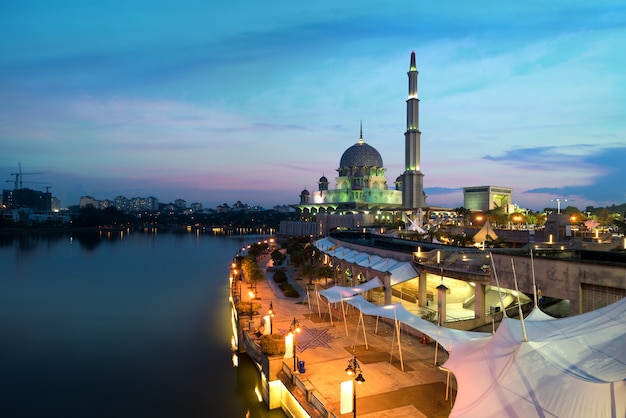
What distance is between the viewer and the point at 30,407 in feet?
67.0

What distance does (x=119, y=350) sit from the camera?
91.7 ft

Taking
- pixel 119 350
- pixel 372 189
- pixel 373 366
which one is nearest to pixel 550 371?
pixel 373 366

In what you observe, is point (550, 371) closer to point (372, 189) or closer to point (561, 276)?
point (561, 276)

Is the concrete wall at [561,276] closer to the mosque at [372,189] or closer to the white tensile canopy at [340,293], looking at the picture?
the white tensile canopy at [340,293]

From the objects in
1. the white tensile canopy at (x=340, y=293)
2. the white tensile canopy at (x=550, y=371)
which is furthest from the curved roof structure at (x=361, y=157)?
the white tensile canopy at (x=550, y=371)

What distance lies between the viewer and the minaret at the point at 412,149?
3649 inches

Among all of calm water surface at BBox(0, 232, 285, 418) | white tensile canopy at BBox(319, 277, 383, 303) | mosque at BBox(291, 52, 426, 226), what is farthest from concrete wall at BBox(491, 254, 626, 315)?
mosque at BBox(291, 52, 426, 226)

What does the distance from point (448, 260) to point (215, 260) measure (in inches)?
2440

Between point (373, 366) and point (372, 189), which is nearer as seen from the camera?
point (373, 366)

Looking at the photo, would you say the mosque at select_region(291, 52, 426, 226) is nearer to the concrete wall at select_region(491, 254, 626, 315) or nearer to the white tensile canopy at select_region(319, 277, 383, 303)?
the white tensile canopy at select_region(319, 277, 383, 303)

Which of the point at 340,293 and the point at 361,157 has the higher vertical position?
the point at 361,157

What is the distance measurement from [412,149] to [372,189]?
1692 cm

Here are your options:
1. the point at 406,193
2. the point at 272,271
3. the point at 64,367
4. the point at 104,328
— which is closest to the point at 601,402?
the point at 64,367

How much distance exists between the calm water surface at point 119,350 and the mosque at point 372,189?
54.0m
